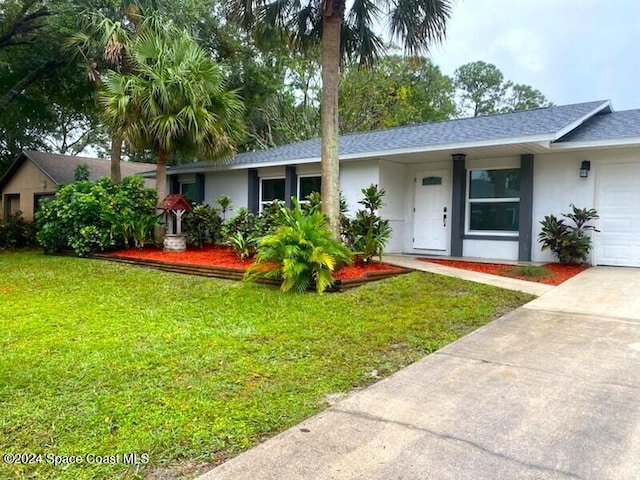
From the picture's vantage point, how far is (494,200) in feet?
32.3

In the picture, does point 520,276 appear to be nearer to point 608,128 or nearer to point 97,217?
point 608,128

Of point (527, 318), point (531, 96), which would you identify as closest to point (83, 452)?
point (527, 318)

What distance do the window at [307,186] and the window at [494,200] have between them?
153 inches

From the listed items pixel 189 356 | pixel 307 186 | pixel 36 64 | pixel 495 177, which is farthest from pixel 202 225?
pixel 36 64

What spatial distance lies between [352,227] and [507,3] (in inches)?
372

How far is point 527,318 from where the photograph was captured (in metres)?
5.17

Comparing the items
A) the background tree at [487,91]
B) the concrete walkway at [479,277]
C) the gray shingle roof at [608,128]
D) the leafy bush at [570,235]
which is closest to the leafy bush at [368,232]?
the concrete walkway at [479,277]

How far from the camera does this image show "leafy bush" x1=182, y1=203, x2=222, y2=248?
1162 cm

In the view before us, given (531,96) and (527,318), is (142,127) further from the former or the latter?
(531,96)

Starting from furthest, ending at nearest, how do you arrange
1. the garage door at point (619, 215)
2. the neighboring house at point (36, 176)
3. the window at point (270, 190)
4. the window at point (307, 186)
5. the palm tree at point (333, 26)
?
the neighboring house at point (36, 176) < the window at point (270, 190) < the window at point (307, 186) < the garage door at point (619, 215) < the palm tree at point (333, 26)

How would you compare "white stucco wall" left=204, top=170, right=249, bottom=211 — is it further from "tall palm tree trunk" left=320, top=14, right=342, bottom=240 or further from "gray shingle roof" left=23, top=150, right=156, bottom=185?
"tall palm tree trunk" left=320, top=14, right=342, bottom=240

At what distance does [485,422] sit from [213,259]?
7.59 metres

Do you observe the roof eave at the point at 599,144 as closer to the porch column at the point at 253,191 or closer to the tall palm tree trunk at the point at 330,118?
the tall palm tree trunk at the point at 330,118

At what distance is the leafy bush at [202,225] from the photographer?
1162 centimetres
